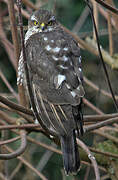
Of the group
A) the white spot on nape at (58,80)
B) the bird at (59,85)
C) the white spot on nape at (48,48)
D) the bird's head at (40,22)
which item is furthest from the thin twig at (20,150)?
the bird's head at (40,22)

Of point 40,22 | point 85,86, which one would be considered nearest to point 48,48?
point 40,22

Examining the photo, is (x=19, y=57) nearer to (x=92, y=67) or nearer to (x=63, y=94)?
(x=63, y=94)

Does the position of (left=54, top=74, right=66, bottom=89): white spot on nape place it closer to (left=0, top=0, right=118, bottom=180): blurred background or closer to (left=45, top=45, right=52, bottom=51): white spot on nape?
(left=45, top=45, right=52, bottom=51): white spot on nape

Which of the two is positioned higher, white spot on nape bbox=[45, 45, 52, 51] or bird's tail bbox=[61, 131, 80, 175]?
white spot on nape bbox=[45, 45, 52, 51]

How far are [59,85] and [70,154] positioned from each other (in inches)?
16.0

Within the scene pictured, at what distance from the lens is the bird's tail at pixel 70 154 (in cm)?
225

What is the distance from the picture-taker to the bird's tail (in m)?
2.25

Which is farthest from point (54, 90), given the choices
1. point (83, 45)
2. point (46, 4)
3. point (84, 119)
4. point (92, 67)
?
point (92, 67)

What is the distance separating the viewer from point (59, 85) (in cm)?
240

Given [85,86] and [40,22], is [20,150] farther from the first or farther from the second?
[85,86]

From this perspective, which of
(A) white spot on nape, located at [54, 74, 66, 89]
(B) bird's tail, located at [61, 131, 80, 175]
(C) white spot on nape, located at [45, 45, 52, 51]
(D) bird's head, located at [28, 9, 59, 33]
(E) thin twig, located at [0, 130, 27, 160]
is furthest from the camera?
(D) bird's head, located at [28, 9, 59, 33]

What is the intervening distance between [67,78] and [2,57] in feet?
→ 8.86

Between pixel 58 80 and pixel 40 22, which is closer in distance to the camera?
pixel 58 80

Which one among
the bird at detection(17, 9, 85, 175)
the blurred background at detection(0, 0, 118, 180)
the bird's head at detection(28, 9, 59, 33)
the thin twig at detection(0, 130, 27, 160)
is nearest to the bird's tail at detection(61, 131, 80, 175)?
the bird at detection(17, 9, 85, 175)
